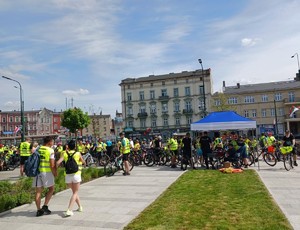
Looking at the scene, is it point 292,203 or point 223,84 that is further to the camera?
point 223,84

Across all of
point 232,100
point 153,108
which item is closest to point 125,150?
point 232,100

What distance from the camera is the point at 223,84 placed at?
75.5m

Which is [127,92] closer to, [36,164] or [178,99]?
[178,99]

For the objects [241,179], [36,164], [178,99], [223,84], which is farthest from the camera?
[223,84]

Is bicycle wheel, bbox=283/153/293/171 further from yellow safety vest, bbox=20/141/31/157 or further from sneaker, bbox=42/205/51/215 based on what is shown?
yellow safety vest, bbox=20/141/31/157

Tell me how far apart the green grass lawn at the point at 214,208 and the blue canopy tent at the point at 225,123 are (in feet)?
17.8

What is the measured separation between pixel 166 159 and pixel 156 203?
32.4ft

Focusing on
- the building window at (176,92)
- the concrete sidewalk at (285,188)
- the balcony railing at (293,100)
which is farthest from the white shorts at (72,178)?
the building window at (176,92)

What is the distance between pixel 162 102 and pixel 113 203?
6197 centimetres

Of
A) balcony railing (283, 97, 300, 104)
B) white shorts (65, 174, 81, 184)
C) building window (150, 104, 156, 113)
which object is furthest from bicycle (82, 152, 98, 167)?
balcony railing (283, 97, 300, 104)

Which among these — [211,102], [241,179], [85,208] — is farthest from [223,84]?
[85,208]

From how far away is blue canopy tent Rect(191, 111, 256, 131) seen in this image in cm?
1555

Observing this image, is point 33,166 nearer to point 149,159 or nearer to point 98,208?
point 98,208

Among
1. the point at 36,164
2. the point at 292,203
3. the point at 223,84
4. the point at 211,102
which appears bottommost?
the point at 292,203
